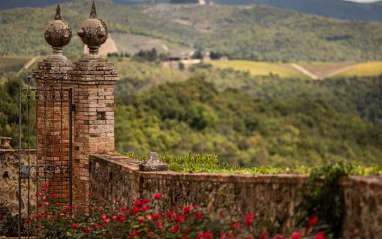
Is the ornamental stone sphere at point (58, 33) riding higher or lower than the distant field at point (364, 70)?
lower

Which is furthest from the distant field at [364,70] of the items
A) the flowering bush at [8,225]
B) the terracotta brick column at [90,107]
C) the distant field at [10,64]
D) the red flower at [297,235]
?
the red flower at [297,235]

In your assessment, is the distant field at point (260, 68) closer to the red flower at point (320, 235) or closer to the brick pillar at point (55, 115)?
the brick pillar at point (55, 115)

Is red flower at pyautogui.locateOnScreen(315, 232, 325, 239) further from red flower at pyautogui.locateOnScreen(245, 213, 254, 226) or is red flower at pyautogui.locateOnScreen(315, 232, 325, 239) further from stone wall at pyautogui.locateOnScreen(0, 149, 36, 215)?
stone wall at pyautogui.locateOnScreen(0, 149, 36, 215)

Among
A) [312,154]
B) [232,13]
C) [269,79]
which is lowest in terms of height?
[312,154]

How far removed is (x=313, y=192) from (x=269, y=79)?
95.6 m

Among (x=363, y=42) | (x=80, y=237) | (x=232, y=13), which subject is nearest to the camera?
(x=80, y=237)

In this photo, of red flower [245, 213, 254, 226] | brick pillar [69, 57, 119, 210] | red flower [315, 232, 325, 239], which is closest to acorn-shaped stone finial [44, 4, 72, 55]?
brick pillar [69, 57, 119, 210]

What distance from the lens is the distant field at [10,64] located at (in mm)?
46953

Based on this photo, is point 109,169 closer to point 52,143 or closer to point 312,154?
point 52,143

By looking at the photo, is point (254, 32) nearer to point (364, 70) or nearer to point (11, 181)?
point (364, 70)

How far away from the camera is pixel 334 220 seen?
23.5 ft

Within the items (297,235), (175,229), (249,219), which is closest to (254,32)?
(175,229)

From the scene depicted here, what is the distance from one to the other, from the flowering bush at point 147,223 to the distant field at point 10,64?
35842mm

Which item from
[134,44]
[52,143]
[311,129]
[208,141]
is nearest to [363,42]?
[134,44]
